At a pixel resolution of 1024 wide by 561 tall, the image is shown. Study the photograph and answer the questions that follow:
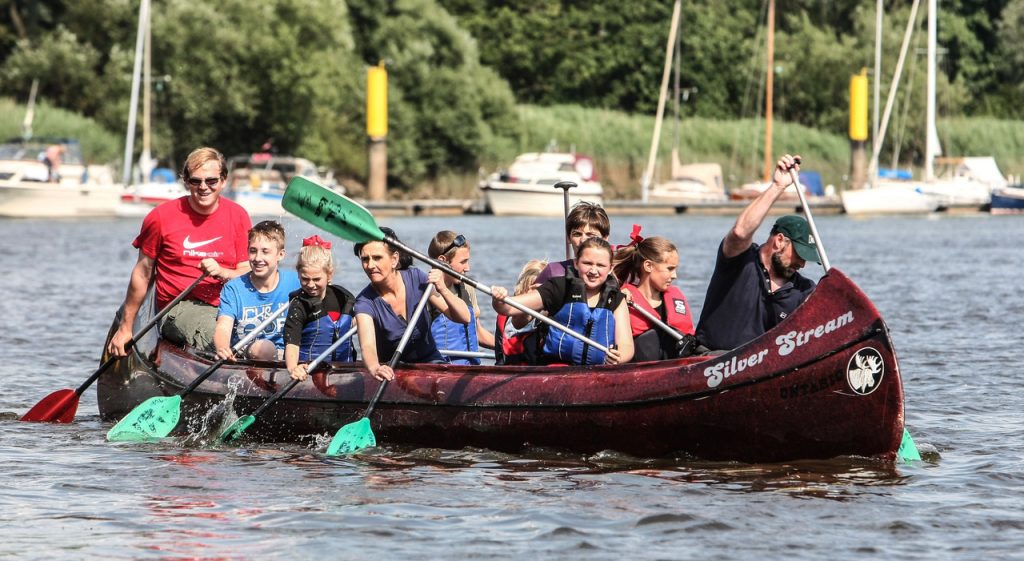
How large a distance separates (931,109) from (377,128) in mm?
14457

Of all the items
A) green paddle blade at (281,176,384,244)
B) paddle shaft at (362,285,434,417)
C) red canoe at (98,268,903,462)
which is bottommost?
red canoe at (98,268,903,462)

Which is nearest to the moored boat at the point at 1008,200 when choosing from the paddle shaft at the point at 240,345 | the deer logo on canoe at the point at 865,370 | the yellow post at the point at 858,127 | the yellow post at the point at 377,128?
the yellow post at the point at 858,127

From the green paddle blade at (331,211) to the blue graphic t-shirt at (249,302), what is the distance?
0.64 metres

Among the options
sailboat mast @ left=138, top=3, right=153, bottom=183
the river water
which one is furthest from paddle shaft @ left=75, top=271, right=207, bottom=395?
sailboat mast @ left=138, top=3, right=153, bottom=183

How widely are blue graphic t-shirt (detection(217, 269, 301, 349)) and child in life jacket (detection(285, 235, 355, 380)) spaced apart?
0.20 meters

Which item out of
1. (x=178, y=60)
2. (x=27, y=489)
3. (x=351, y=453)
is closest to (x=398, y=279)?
(x=351, y=453)

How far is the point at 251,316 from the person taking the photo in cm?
892

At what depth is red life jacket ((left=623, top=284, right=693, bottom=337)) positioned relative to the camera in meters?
8.30

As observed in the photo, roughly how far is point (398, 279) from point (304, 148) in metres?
33.0

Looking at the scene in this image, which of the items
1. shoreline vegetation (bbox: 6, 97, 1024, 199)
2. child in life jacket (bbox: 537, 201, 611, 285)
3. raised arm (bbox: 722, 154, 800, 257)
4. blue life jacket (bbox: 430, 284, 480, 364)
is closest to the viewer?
raised arm (bbox: 722, 154, 800, 257)

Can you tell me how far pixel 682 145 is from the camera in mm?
46625

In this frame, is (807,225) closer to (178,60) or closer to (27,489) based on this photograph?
(27,489)

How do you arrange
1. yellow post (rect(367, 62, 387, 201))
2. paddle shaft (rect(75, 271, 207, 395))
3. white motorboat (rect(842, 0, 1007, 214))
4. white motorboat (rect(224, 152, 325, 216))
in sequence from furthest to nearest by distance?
white motorboat (rect(842, 0, 1007, 214)), yellow post (rect(367, 62, 387, 201)), white motorboat (rect(224, 152, 325, 216)), paddle shaft (rect(75, 271, 207, 395))

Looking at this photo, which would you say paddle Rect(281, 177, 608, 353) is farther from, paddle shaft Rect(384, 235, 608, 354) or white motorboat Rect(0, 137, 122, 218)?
white motorboat Rect(0, 137, 122, 218)
